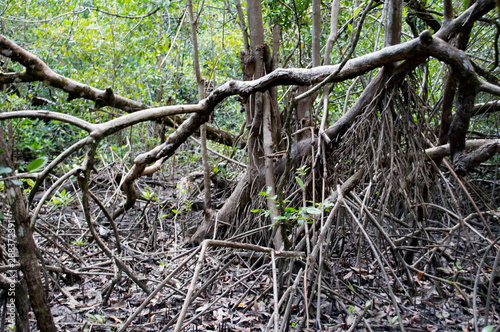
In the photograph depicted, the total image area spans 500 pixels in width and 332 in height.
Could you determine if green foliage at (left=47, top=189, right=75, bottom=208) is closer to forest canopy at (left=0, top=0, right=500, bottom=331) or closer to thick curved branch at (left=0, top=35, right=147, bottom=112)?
forest canopy at (left=0, top=0, right=500, bottom=331)

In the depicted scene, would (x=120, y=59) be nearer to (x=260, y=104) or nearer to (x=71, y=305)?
(x=260, y=104)

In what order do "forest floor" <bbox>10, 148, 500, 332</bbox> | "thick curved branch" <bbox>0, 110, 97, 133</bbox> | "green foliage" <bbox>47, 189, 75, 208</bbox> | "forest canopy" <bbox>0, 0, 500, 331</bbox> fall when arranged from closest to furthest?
"thick curved branch" <bbox>0, 110, 97, 133</bbox>, "forest canopy" <bbox>0, 0, 500, 331</bbox>, "forest floor" <bbox>10, 148, 500, 332</bbox>, "green foliage" <bbox>47, 189, 75, 208</bbox>

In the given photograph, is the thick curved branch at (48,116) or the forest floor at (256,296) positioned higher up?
the thick curved branch at (48,116)

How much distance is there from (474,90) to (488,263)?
178 cm

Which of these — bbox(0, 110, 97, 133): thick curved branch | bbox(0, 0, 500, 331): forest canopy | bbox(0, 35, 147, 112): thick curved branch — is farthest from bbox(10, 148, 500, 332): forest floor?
bbox(0, 35, 147, 112): thick curved branch

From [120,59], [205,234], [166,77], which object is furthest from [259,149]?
[166,77]

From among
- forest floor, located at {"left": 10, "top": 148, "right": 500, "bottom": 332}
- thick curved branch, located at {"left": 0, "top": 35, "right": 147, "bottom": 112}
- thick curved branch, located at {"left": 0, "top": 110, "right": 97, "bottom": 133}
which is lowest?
forest floor, located at {"left": 10, "top": 148, "right": 500, "bottom": 332}

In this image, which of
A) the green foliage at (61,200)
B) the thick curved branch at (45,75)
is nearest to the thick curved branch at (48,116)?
the thick curved branch at (45,75)

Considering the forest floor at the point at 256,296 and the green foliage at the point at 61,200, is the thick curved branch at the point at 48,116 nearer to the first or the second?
the forest floor at the point at 256,296

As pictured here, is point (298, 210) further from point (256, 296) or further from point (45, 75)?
point (45, 75)

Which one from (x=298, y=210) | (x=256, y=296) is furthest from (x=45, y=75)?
(x=256, y=296)

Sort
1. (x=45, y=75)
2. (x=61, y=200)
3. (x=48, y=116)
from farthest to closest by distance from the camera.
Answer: (x=61, y=200) → (x=45, y=75) → (x=48, y=116)

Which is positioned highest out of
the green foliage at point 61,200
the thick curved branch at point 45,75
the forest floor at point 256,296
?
the thick curved branch at point 45,75

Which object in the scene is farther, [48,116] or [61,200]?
[61,200]
